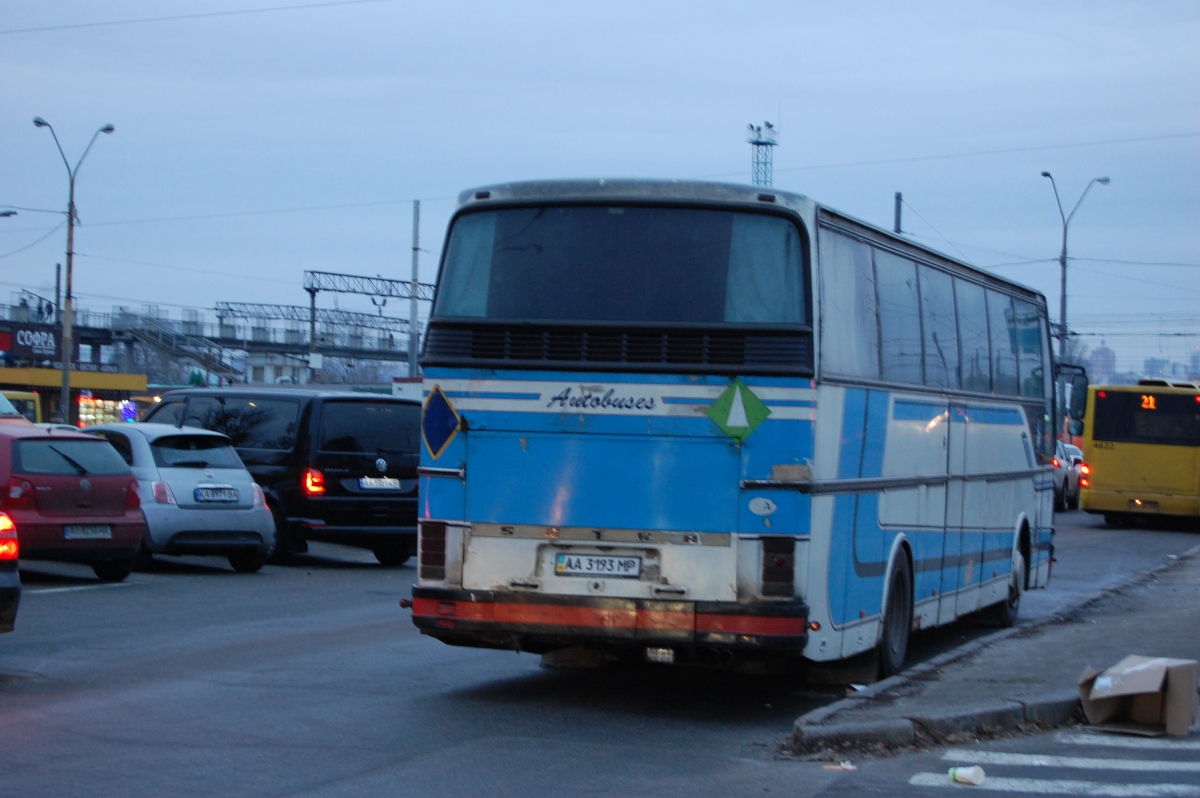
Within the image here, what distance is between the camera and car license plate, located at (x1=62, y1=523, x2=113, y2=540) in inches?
587

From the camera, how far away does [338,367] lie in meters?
122

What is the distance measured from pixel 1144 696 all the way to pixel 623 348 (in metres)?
3.60

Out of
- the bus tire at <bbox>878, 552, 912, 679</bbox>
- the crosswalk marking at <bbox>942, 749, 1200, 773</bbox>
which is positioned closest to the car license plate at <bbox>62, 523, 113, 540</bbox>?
the bus tire at <bbox>878, 552, 912, 679</bbox>

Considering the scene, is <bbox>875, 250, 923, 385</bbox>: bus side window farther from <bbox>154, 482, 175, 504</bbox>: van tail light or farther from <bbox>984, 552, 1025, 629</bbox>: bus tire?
<bbox>154, 482, 175, 504</bbox>: van tail light

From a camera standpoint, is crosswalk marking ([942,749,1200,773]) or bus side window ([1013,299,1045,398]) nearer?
crosswalk marking ([942,749,1200,773])

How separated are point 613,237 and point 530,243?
0.53 m

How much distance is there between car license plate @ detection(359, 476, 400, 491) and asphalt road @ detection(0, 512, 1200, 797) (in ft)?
14.0

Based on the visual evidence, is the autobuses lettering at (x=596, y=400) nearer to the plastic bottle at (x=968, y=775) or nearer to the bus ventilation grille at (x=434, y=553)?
the bus ventilation grille at (x=434, y=553)

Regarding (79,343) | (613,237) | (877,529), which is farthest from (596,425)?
(79,343)

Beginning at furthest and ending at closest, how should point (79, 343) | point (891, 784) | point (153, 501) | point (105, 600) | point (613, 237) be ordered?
point (79, 343) → point (153, 501) → point (105, 600) → point (613, 237) → point (891, 784)

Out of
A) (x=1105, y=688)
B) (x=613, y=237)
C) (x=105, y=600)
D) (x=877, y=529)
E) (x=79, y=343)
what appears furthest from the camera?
(x=79, y=343)

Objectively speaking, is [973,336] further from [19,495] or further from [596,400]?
[19,495]

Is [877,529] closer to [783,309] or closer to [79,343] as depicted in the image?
[783,309]

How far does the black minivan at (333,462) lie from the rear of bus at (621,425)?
9443 mm
